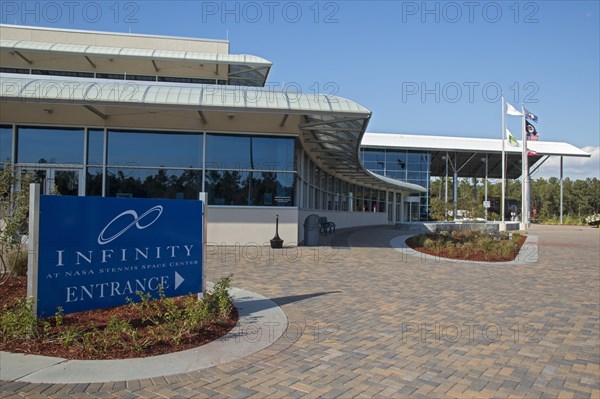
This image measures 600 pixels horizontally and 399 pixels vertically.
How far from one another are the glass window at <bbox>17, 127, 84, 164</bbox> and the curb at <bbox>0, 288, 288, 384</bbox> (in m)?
12.5

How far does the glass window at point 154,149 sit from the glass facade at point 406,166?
37.1 meters

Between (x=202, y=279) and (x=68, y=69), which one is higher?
(x=68, y=69)

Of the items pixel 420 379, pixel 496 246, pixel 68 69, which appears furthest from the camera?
pixel 68 69

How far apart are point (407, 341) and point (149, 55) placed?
22121 millimetres

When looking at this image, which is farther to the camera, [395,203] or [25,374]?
[395,203]

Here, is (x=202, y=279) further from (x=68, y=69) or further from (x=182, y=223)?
(x=68, y=69)

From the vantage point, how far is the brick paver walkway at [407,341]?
431cm

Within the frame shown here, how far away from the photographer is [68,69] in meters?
24.4

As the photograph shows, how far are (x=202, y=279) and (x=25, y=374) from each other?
→ 282cm

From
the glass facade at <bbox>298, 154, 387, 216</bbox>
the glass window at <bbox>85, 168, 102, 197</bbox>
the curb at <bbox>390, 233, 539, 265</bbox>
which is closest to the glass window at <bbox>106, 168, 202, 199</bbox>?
the glass window at <bbox>85, 168, 102, 197</bbox>

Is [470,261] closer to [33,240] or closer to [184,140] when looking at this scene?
[184,140]

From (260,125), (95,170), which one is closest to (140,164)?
(95,170)

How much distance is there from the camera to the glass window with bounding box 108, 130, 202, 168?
16.1 m

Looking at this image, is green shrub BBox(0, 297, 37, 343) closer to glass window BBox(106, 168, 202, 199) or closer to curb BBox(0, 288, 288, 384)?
curb BBox(0, 288, 288, 384)
